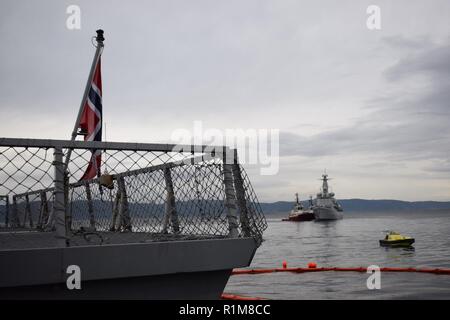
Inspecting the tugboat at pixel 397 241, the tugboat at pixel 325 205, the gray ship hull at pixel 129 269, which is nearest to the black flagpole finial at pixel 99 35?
the gray ship hull at pixel 129 269

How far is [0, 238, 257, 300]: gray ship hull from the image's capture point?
3799 millimetres

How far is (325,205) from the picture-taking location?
531ft

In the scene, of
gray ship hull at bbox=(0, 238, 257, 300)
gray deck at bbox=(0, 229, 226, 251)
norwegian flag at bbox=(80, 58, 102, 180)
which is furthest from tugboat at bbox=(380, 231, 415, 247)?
gray ship hull at bbox=(0, 238, 257, 300)

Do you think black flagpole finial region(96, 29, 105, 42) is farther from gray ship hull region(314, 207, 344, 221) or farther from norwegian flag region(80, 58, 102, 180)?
gray ship hull region(314, 207, 344, 221)

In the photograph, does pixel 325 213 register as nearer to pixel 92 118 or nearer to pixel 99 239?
pixel 92 118

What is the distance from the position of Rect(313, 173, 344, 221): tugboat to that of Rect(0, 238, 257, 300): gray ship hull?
155 m

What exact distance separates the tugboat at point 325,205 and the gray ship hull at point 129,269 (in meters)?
155

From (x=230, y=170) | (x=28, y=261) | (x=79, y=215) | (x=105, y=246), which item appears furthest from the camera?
(x=79, y=215)

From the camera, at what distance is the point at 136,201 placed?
6.98 m

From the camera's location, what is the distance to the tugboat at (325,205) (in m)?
157

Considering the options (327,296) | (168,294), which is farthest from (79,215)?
(327,296)
